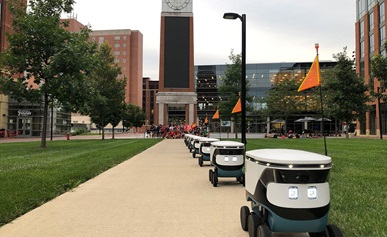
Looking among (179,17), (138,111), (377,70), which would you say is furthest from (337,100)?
(138,111)

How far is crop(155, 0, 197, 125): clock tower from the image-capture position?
6361 cm

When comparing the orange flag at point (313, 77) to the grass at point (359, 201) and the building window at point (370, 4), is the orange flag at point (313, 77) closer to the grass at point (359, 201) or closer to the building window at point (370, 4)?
the grass at point (359, 201)

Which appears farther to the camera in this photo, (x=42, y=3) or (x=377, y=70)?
(x=42, y=3)

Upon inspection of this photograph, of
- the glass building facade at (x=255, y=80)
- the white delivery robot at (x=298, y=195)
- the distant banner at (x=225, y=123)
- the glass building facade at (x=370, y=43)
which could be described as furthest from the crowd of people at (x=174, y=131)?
the white delivery robot at (x=298, y=195)

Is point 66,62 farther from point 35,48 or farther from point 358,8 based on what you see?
point 358,8

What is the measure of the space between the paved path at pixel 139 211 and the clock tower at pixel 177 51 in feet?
180

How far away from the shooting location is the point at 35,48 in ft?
67.9

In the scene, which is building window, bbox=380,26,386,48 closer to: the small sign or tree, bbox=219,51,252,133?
tree, bbox=219,51,252,133

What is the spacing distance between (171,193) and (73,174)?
378 cm

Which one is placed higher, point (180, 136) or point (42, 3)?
point (42, 3)

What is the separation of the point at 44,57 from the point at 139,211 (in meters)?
18.5

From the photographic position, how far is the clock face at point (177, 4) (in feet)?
A: 210

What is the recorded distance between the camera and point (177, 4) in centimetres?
6425

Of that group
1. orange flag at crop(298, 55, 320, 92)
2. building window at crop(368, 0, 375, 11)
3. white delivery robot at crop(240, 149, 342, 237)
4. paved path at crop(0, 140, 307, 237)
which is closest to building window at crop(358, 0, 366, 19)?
building window at crop(368, 0, 375, 11)
